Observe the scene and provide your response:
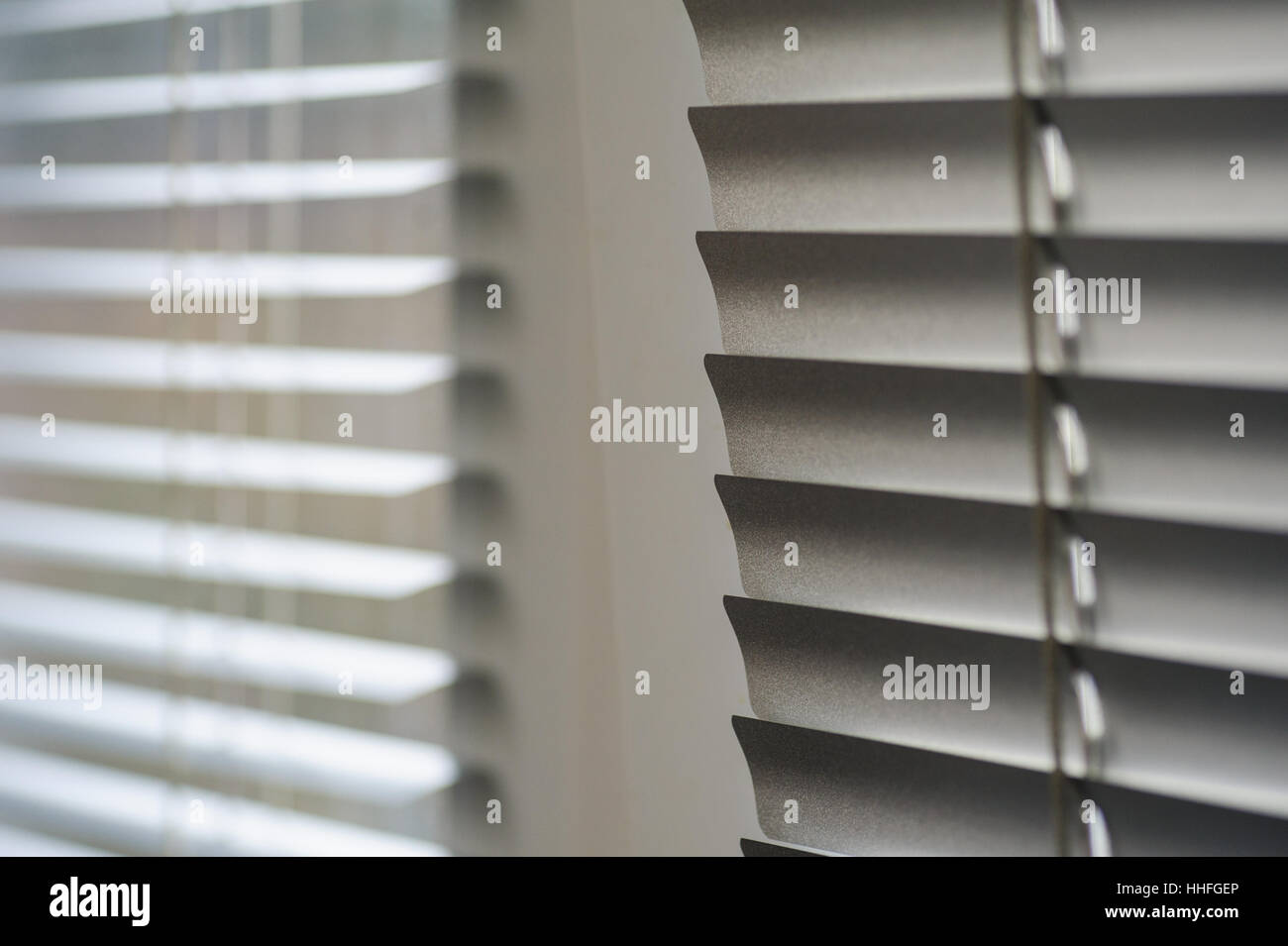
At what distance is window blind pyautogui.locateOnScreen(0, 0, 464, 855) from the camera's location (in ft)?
2.58

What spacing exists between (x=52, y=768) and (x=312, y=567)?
24 centimetres

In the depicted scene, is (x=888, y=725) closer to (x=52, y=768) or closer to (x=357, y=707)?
(x=357, y=707)

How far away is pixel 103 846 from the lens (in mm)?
819

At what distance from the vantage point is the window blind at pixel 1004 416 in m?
0.65

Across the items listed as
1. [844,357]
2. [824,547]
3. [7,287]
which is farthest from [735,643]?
[7,287]
